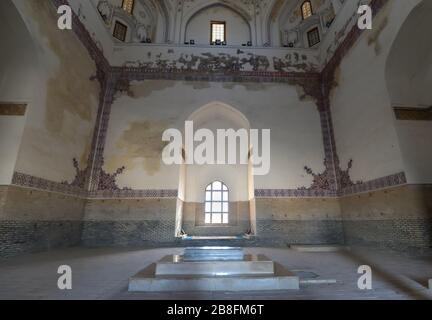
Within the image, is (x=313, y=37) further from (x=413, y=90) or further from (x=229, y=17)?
(x=413, y=90)

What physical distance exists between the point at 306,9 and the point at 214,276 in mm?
12415

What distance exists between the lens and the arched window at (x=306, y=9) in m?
10.6

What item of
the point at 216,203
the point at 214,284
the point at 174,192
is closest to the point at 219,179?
the point at 216,203

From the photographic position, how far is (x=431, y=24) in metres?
5.46

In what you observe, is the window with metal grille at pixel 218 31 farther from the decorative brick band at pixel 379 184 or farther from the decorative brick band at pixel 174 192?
the decorative brick band at pixel 379 184

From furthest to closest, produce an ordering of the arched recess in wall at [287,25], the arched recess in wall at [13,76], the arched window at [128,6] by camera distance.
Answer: the arched recess in wall at [287,25] < the arched window at [128,6] < the arched recess in wall at [13,76]

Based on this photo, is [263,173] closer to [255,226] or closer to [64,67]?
[255,226]

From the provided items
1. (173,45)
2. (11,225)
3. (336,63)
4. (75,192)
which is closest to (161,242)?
(75,192)

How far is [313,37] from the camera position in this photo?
34.3 ft

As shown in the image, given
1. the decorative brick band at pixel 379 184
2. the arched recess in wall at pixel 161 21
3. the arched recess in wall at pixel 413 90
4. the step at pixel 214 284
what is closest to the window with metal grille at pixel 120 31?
the arched recess in wall at pixel 161 21

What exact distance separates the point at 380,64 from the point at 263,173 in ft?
14.9

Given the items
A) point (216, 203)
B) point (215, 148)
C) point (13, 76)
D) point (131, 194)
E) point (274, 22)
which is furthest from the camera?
point (274, 22)

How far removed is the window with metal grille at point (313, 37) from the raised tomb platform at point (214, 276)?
10469 mm

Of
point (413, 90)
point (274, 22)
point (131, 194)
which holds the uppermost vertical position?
point (274, 22)
